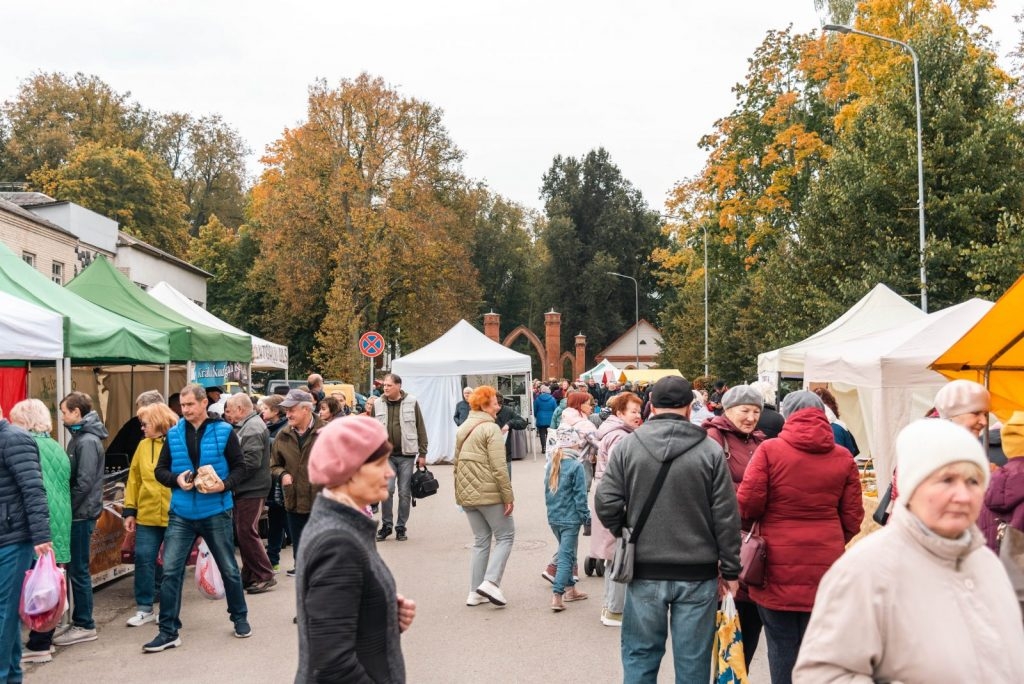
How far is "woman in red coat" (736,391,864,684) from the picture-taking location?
16.5 ft

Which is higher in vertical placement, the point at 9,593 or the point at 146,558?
the point at 9,593

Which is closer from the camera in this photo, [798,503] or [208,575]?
[798,503]

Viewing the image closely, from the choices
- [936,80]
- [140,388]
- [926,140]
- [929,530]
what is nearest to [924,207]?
[926,140]

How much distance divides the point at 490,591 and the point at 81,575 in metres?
3.30

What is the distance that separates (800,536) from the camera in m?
5.08

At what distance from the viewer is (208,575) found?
25.2 ft

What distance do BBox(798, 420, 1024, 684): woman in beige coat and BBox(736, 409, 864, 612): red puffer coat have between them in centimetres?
248

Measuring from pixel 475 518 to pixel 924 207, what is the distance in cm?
1610

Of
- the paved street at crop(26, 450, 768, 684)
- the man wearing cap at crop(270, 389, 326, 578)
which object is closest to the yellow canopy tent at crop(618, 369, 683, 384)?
the paved street at crop(26, 450, 768, 684)

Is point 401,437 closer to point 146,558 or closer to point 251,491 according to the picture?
point 251,491

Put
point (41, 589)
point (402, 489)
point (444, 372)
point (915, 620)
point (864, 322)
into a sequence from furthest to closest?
1. point (444, 372)
2. point (864, 322)
3. point (402, 489)
4. point (41, 589)
5. point (915, 620)

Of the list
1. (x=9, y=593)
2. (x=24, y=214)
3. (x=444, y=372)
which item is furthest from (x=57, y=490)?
(x=24, y=214)

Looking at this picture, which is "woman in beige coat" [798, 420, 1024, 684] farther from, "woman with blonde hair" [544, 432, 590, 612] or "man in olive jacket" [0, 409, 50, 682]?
"woman with blonde hair" [544, 432, 590, 612]

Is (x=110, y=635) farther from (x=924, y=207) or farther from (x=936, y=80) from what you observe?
(x=936, y=80)
